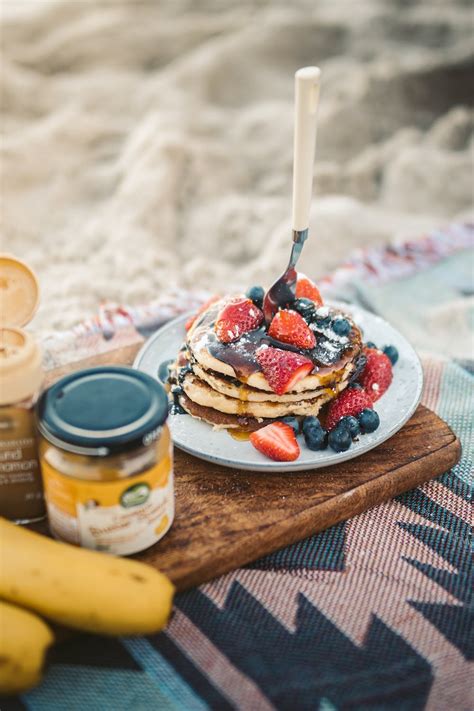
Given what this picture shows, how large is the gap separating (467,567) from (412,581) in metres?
0.13

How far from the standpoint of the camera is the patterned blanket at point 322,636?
123 cm

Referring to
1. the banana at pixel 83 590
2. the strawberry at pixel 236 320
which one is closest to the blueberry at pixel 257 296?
the strawberry at pixel 236 320

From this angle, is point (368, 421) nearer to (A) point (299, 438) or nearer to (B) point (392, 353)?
(A) point (299, 438)

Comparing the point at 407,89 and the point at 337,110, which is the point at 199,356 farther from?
the point at 407,89

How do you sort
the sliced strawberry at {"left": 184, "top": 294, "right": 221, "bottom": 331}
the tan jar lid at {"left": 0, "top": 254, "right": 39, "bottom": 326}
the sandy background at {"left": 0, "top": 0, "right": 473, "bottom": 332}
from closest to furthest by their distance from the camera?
the tan jar lid at {"left": 0, "top": 254, "right": 39, "bottom": 326} < the sliced strawberry at {"left": 184, "top": 294, "right": 221, "bottom": 331} < the sandy background at {"left": 0, "top": 0, "right": 473, "bottom": 332}

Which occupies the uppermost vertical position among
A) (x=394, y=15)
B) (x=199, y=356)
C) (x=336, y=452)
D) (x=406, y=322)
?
(x=394, y=15)

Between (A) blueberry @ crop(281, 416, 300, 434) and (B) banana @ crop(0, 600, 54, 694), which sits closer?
(B) banana @ crop(0, 600, 54, 694)

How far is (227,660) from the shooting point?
1281 mm

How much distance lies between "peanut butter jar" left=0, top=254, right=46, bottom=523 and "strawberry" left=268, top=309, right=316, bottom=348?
580 mm

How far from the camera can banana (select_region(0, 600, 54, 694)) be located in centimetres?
111

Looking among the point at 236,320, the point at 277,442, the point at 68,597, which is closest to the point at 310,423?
the point at 277,442

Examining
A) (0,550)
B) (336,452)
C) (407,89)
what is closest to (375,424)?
(336,452)

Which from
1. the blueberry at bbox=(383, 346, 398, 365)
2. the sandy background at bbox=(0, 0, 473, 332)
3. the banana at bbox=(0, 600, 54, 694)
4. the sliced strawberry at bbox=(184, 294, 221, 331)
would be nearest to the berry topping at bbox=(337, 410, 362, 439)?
the blueberry at bbox=(383, 346, 398, 365)

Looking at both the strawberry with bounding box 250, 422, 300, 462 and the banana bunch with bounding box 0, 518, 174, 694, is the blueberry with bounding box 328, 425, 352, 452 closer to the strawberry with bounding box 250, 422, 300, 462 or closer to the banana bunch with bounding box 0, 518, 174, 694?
the strawberry with bounding box 250, 422, 300, 462
